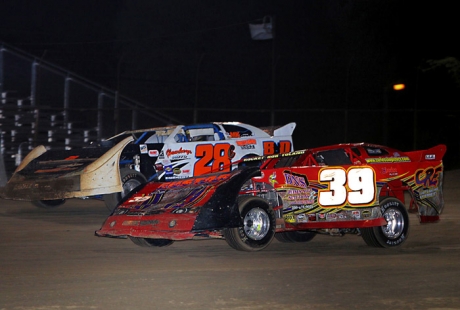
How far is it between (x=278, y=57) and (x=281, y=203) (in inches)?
511

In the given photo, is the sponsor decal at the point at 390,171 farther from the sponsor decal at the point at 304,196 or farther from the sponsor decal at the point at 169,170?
the sponsor decal at the point at 169,170

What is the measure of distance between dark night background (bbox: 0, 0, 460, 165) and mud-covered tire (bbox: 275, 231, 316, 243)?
36.9 ft

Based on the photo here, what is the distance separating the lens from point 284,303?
650 cm

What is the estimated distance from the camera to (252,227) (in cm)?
907

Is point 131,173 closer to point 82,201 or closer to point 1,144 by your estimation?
point 82,201

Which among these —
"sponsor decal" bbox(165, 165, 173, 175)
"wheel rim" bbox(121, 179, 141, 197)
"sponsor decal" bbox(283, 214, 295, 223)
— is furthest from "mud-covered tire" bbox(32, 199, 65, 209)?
"sponsor decal" bbox(283, 214, 295, 223)

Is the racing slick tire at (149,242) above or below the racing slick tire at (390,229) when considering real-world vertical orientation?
below

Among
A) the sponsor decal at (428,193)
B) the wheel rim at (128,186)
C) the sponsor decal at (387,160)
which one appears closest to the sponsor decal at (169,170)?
the wheel rim at (128,186)

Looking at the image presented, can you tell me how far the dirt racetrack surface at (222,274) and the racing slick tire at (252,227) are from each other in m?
0.15

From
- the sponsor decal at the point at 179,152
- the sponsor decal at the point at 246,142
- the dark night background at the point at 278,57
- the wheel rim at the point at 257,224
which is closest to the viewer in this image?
the wheel rim at the point at 257,224

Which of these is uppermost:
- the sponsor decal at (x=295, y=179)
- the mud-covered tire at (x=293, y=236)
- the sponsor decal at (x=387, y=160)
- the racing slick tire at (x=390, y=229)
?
the sponsor decal at (x=387, y=160)

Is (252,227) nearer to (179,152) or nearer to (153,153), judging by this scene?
(153,153)

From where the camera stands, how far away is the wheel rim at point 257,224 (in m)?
9.00

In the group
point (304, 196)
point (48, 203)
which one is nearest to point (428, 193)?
point (304, 196)
